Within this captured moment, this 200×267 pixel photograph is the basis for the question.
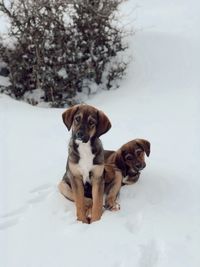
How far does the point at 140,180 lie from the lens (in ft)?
21.3

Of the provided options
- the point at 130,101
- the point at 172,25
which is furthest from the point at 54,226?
the point at 172,25

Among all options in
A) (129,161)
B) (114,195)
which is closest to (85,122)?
(114,195)

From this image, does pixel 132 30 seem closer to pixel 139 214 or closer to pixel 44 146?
pixel 44 146

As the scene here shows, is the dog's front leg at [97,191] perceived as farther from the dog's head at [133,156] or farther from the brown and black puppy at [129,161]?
the dog's head at [133,156]

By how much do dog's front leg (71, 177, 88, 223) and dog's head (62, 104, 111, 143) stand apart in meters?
0.49

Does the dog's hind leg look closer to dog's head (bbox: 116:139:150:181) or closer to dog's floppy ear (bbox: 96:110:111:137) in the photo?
dog's head (bbox: 116:139:150:181)

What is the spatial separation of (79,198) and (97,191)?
19 cm

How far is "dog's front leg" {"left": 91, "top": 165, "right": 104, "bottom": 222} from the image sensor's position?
5.64 metres

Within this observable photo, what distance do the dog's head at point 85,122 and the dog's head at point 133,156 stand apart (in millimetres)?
825

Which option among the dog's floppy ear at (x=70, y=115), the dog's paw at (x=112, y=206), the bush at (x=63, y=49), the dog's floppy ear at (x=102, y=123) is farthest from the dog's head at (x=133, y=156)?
the bush at (x=63, y=49)

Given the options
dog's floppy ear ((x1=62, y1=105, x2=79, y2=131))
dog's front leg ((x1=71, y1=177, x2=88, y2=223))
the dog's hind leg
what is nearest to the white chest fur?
dog's front leg ((x1=71, y1=177, x2=88, y2=223))

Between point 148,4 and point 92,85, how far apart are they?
15.4 feet

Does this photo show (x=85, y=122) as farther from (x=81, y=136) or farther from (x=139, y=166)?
(x=139, y=166)

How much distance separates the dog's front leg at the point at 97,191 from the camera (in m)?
5.64
